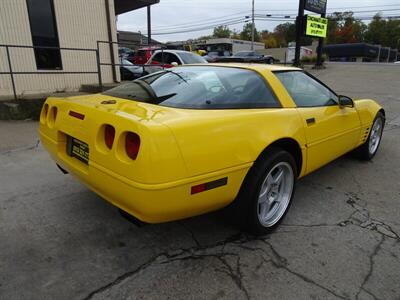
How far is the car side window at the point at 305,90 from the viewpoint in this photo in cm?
325

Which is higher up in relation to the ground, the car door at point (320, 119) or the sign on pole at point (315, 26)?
the sign on pole at point (315, 26)

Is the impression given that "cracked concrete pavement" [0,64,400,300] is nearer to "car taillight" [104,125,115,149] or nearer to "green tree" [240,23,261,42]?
"car taillight" [104,125,115,149]

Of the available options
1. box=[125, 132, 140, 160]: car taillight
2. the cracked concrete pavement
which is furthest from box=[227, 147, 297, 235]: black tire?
box=[125, 132, 140, 160]: car taillight

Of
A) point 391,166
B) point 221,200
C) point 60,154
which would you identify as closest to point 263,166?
point 221,200

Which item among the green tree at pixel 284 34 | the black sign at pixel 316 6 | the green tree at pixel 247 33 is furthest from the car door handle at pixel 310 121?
the green tree at pixel 247 33

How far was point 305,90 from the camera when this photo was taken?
3.52 meters

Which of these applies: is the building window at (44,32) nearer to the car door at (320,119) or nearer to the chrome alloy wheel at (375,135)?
the car door at (320,119)

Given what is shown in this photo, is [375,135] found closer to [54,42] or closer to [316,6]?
[54,42]

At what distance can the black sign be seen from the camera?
18641 mm

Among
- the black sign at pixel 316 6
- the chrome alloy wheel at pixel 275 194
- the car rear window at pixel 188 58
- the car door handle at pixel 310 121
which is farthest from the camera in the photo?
the black sign at pixel 316 6

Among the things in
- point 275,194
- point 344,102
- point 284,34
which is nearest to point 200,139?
point 275,194

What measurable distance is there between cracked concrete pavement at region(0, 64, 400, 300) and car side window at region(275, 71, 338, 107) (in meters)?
0.98

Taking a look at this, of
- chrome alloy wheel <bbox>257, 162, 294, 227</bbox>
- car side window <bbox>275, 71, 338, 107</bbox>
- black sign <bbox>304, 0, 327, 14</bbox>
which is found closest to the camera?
chrome alloy wheel <bbox>257, 162, 294, 227</bbox>

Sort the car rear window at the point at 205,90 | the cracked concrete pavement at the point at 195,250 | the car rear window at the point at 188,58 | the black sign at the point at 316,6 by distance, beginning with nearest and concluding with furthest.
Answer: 1. the cracked concrete pavement at the point at 195,250
2. the car rear window at the point at 205,90
3. the car rear window at the point at 188,58
4. the black sign at the point at 316,6
